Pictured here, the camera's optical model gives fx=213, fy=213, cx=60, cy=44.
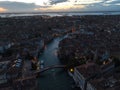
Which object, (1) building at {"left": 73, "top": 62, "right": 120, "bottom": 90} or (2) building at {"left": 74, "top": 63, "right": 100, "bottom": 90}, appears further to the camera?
(2) building at {"left": 74, "top": 63, "right": 100, "bottom": 90}

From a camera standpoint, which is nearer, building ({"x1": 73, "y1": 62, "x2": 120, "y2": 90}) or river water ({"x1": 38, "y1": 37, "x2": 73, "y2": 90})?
building ({"x1": 73, "y1": 62, "x2": 120, "y2": 90})

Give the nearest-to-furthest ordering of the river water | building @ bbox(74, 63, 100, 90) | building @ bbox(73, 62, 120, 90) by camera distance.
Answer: building @ bbox(73, 62, 120, 90) < building @ bbox(74, 63, 100, 90) < the river water

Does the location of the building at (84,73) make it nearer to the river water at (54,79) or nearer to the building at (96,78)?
the building at (96,78)

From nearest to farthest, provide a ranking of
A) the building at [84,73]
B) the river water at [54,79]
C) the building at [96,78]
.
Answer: the building at [96,78], the building at [84,73], the river water at [54,79]

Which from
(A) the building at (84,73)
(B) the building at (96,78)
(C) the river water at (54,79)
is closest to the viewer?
(B) the building at (96,78)

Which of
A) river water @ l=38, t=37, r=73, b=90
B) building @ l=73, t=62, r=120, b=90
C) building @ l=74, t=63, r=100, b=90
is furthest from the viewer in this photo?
river water @ l=38, t=37, r=73, b=90

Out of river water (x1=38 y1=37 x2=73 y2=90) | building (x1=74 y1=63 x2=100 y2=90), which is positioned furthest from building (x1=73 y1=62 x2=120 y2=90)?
river water (x1=38 y1=37 x2=73 y2=90)

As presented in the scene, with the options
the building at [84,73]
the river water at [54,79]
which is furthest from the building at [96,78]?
the river water at [54,79]

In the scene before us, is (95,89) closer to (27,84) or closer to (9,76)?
(27,84)

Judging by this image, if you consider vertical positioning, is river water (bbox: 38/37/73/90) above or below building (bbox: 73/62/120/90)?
below

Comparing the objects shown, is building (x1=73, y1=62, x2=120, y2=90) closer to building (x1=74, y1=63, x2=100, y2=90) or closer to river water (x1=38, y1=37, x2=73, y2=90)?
building (x1=74, y1=63, x2=100, y2=90)

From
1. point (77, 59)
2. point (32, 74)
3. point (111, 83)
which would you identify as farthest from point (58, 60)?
point (111, 83)
